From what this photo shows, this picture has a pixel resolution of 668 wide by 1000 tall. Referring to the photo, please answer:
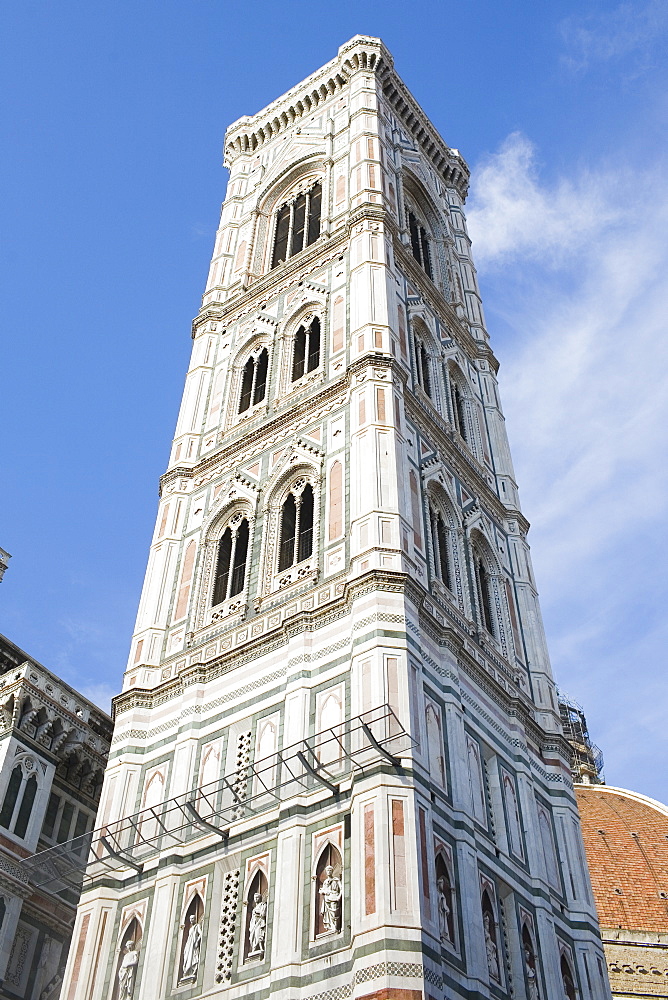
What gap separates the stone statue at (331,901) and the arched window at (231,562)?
298 inches

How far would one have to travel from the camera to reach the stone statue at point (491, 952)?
16.4 metres

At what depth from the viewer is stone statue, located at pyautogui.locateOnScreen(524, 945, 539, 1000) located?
17.1 metres

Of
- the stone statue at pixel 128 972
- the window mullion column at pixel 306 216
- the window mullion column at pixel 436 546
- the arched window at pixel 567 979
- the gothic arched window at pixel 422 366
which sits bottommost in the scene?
the stone statue at pixel 128 972

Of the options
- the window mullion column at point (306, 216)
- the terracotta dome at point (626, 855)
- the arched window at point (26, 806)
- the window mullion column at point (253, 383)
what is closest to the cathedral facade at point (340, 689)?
the window mullion column at point (253, 383)

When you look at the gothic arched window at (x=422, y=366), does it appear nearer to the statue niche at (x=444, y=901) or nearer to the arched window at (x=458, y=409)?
the arched window at (x=458, y=409)

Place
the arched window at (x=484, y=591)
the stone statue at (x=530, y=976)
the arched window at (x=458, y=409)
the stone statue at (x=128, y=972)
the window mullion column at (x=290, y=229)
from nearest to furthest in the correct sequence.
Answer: the stone statue at (x=128, y=972)
the stone statue at (x=530, y=976)
the arched window at (x=484, y=591)
the arched window at (x=458, y=409)
the window mullion column at (x=290, y=229)

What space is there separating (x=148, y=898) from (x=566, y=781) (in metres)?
8.34

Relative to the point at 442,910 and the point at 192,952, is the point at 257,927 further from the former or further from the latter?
the point at 442,910

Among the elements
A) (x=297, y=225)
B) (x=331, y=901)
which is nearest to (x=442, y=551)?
(x=331, y=901)

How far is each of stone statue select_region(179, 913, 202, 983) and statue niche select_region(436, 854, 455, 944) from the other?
3.53 meters

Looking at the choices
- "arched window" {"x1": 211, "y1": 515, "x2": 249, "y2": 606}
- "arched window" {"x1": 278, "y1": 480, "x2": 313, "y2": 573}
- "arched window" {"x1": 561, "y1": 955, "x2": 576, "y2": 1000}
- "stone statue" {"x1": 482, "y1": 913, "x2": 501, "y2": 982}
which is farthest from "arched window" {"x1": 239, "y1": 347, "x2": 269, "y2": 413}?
"arched window" {"x1": 561, "y1": 955, "x2": 576, "y2": 1000}

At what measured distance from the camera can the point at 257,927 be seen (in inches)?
638

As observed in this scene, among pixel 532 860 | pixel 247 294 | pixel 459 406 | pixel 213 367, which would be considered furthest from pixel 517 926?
pixel 247 294

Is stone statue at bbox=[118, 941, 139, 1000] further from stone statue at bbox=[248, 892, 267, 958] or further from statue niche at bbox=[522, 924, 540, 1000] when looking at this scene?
statue niche at bbox=[522, 924, 540, 1000]
